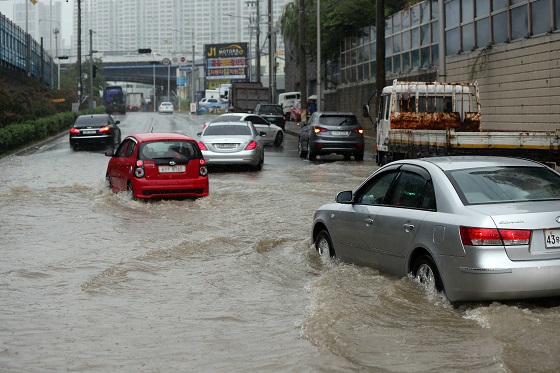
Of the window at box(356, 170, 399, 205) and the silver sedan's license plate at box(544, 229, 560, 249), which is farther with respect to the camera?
the window at box(356, 170, 399, 205)

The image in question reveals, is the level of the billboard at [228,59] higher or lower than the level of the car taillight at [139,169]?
higher

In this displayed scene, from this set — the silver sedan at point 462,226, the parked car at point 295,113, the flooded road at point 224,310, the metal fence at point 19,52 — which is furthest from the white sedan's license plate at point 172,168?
the parked car at point 295,113

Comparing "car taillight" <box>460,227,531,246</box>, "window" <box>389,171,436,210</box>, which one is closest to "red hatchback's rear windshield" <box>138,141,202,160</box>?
"window" <box>389,171,436,210</box>

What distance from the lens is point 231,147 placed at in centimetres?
2594

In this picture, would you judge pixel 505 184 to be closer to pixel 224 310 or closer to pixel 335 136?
pixel 224 310

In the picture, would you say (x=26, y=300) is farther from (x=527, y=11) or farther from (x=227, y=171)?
(x=527, y=11)

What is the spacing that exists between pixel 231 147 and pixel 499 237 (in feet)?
60.9

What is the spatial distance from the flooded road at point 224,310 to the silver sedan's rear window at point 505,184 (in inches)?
35.6

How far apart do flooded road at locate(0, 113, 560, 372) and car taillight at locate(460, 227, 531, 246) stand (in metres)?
0.55

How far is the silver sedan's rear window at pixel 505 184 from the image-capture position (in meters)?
8.28

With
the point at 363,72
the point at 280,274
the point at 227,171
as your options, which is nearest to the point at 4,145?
the point at 227,171

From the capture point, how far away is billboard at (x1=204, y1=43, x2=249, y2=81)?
139m

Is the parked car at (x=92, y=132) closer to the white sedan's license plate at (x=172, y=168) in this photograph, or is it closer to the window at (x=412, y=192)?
the white sedan's license plate at (x=172, y=168)

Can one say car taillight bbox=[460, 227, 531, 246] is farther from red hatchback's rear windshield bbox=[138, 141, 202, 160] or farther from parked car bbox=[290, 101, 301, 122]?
parked car bbox=[290, 101, 301, 122]
